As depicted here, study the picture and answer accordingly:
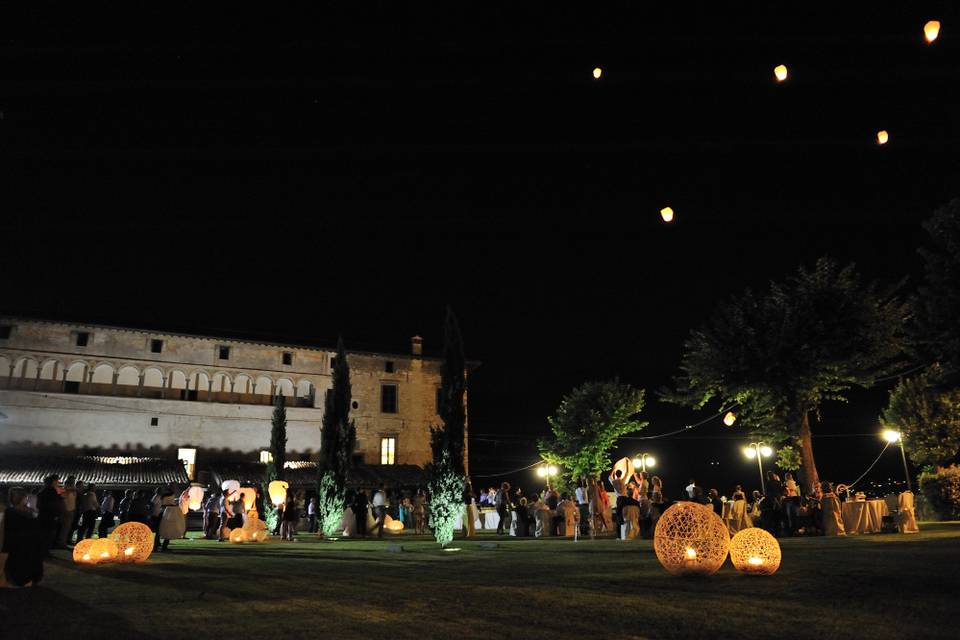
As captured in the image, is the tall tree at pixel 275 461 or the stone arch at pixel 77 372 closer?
the tall tree at pixel 275 461

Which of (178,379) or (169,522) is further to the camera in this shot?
(178,379)

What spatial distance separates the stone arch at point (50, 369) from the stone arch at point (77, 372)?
564mm

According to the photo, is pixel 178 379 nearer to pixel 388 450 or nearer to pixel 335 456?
pixel 388 450

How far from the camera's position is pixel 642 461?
29.5 m

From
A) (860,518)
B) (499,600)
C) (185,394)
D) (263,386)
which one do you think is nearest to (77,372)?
(185,394)

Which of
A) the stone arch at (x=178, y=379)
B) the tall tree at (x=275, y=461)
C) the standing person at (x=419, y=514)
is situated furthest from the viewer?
the stone arch at (x=178, y=379)

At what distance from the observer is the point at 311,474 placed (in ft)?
116

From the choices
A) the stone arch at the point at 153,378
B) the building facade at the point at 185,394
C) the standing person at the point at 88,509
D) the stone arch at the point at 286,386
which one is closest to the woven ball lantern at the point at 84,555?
the standing person at the point at 88,509

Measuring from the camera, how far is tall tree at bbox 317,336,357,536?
77.8 ft

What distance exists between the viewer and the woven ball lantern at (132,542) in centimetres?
1127

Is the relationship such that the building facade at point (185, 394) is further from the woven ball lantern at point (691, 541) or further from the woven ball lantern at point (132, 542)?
the woven ball lantern at point (691, 541)

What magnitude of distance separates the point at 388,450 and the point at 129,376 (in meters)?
14.5

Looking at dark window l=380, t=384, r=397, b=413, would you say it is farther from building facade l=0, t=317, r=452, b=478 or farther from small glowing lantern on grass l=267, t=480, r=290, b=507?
small glowing lantern on grass l=267, t=480, r=290, b=507

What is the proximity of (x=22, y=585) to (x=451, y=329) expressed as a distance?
10.9 m
